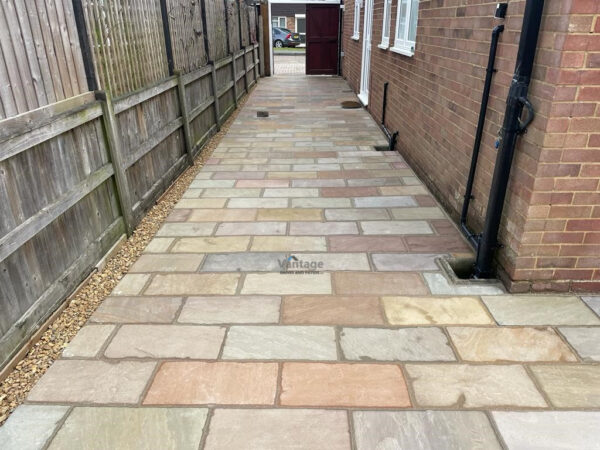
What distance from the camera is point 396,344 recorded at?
8.19 feet

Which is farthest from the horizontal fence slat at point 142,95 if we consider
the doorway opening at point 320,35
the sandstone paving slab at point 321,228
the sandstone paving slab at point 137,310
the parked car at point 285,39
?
the parked car at point 285,39

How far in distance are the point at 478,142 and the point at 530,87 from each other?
30.8 inches

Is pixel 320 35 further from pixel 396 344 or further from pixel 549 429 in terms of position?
pixel 549 429

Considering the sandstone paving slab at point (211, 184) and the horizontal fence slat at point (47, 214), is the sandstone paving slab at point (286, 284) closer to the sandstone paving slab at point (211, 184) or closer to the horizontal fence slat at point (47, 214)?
the horizontal fence slat at point (47, 214)

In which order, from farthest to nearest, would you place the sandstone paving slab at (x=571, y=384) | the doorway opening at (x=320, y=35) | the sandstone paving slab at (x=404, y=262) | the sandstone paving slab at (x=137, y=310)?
the doorway opening at (x=320, y=35), the sandstone paving slab at (x=404, y=262), the sandstone paving slab at (x=137, y=310), the sandstone paving slab at (x=571, y=384)

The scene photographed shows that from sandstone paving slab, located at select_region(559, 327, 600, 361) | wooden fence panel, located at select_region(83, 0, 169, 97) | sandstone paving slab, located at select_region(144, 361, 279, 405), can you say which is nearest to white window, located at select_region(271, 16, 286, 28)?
wooden fence panel, located at select_region(83, 0, 169, 97)

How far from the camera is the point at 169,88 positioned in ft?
16.9

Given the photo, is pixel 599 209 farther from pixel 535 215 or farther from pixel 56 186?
pixel 56 186

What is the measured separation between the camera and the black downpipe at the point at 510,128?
8.26ft

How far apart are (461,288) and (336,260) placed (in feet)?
3.16

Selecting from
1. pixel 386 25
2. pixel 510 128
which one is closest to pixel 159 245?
pixel 510 128

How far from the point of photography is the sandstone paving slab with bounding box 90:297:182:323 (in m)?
2.77

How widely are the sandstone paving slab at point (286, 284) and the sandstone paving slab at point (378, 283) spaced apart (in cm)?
10

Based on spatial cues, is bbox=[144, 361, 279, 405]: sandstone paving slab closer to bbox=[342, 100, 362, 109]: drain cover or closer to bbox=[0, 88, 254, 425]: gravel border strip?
bbox=[0, 88, 254, 425]: gravel border strip
